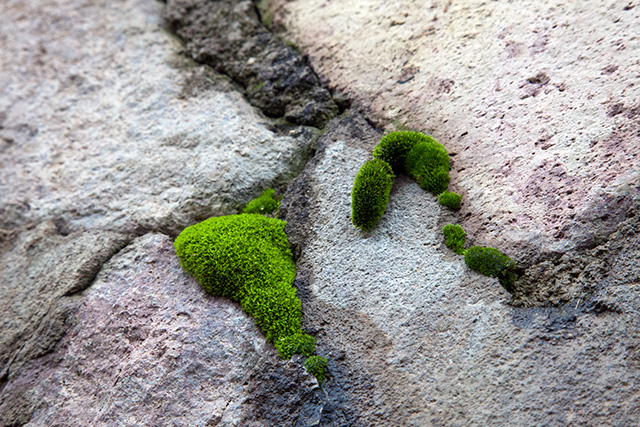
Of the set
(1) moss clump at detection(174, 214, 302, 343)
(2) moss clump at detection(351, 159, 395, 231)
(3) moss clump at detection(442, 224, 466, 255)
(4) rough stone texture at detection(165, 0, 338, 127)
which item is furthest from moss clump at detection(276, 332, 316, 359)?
(4) rough stone texture at detection(165, 0, 338, 127)

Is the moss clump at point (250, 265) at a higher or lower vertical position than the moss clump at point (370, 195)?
lower

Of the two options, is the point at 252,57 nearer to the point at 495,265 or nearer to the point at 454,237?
the point at 454,237

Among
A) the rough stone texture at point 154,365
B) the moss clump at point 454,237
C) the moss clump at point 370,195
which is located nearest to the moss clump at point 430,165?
the moss clump at point 370,195

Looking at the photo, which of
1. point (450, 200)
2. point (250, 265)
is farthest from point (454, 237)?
point (250, 265)

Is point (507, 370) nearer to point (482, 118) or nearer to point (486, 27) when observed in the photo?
point (482, 118)

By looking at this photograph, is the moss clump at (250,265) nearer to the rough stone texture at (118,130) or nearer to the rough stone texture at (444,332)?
the rough stone texture at (444,332)

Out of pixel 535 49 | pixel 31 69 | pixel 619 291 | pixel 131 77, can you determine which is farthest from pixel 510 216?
pixel 31 69
